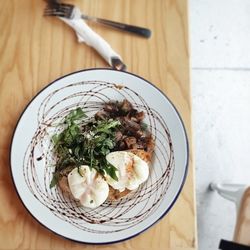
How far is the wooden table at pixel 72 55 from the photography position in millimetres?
871

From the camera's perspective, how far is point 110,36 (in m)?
0.98

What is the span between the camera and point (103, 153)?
0.85 metres

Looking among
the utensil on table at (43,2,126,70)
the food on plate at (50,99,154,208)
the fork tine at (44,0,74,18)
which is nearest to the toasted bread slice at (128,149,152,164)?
the food on plate at (50,99,154,208)

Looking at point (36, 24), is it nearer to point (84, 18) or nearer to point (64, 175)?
point (84, 18)

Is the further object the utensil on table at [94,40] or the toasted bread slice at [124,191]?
the utensil on table at [94,40]

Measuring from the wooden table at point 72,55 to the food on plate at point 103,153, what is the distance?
0.10m

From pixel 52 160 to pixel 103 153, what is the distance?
106 millimetres

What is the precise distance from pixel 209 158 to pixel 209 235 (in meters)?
0.24

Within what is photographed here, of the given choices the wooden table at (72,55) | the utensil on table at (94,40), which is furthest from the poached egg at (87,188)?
the utensil on table at (94,40)

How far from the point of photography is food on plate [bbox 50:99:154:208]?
818mm

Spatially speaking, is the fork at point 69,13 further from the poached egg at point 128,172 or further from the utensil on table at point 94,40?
the poached egg at point 128,172

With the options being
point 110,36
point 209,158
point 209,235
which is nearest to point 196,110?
point 209,158

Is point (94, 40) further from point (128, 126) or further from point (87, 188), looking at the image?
point (87, 188)

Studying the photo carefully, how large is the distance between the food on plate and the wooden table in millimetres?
95
